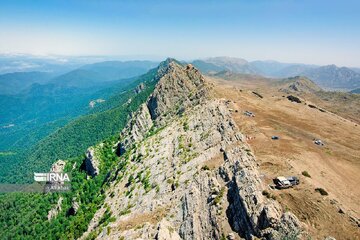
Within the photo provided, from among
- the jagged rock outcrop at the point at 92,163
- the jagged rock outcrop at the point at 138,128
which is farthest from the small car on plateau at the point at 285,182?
the jagged rock outcrop at the point at 92,163

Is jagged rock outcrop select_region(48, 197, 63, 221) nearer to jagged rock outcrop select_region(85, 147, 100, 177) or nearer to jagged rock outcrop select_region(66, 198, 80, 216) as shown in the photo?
jagged rock outcrop select_region(66, 198, 80, 216)

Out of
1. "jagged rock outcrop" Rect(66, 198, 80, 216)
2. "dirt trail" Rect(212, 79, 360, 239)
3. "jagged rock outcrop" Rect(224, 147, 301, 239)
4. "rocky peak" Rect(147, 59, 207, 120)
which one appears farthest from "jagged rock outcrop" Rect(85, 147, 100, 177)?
"jagged rock outcrop" Rect(224, 147, 301, 239)

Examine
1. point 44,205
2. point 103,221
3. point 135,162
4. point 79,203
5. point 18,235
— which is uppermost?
point 135,162

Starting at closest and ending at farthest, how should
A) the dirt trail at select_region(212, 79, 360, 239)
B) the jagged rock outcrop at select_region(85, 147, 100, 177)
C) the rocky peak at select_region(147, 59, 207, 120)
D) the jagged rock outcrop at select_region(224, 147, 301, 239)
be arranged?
the jagged rock outcrop at select_region(224, 147, 301, 239) < the dirt trail at select_region(212, 79, 360, 239) < the rocky peak at select_region(147, 59, 207, 120) < the jagged rock outcrop at select_region(85, 147, 100, 177)

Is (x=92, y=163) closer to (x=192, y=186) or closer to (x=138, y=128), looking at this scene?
(x=138, y=128)

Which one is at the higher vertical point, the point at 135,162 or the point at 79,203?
the point at 135,162

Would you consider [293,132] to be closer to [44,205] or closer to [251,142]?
[251,142]

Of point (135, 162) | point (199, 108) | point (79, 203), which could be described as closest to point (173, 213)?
point (135, 162)
